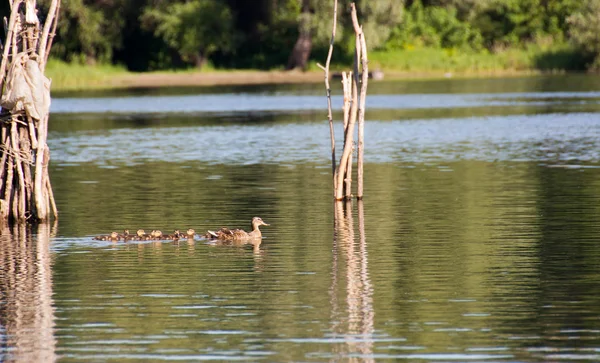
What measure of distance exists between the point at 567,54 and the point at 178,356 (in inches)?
3307

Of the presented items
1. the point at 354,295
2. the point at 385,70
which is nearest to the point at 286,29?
the point at 385,70

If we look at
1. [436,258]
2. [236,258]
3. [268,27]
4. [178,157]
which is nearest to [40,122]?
[236,258]

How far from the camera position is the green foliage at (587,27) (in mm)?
89875

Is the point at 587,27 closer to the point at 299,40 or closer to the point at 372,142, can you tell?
the point at 299,40

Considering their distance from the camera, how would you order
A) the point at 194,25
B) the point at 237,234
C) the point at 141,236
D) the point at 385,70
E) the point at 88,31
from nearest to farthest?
the point at 237,234 → the point at 141,236 → the point at 88,31 → the point at 194,25 → the point at 385,70

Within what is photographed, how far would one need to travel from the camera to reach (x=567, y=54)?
94625 mm

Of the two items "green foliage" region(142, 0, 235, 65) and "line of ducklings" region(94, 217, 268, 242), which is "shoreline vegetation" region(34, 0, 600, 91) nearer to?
"green foliage" region(142, 0, 235, 65)

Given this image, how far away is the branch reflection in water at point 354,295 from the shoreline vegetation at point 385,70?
70802mm

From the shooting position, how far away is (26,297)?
17.1m

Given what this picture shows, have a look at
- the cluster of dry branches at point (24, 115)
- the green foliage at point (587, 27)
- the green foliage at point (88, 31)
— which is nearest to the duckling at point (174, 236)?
A: the cluster of dry branches at point (24, 115)

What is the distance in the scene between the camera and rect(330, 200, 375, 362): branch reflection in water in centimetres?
1412

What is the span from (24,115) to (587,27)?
70165 millimetres

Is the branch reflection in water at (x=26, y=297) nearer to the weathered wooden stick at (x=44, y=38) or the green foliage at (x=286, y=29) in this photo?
the weathered wooden stick at (x=44, y=38)

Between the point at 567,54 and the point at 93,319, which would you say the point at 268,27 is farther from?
the point at 93,319
